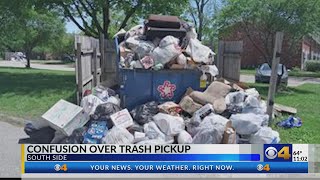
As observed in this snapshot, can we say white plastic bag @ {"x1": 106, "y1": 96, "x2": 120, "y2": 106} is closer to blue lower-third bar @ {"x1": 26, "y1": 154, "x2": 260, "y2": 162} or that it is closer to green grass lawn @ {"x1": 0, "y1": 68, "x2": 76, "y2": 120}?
green grass lawn @ {"x1": 0, "y1": 68, "x2": 76, "y2": 120}

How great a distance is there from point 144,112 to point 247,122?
172 centimetres

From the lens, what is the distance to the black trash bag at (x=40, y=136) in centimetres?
660

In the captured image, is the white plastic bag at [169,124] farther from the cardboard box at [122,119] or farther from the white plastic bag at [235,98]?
the white plastic bag at [235,98]

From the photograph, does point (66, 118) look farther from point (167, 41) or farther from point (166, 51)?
point (167, 41)

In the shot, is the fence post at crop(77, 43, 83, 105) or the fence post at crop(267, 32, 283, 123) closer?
the fence post at crop(267, 32, 283, 123)

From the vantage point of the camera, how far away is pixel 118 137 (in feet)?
19.5

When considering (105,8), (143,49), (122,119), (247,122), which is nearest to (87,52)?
(143,49)

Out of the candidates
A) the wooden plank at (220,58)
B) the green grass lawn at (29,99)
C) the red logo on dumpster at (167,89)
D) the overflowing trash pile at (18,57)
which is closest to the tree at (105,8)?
the green grass lawn at (29,99)

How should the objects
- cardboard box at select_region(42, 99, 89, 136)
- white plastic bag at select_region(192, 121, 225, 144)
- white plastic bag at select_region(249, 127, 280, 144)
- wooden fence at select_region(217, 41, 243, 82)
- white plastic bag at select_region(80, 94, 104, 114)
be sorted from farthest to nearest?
wooden fence at select_region(217, 41, 243, 82), white plastic bag at select_region(80, 94, 104, 114), cardboard box at select_region(42, 99, 89, 136), white plastic bag at select_region(249, 127, 280, 144), white plastic bag at select_region(192, 121, 225, 144)

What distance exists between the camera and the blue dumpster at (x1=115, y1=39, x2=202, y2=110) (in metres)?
7.35

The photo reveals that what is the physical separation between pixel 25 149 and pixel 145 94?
2.71m

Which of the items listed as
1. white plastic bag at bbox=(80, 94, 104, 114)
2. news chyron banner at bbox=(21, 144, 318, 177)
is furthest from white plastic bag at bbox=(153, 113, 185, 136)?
white plastic bag at bbox=(80, 94, 104, 114)

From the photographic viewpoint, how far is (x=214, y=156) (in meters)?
4.94

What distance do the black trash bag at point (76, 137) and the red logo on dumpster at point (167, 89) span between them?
165cm
